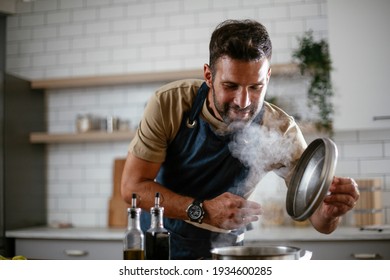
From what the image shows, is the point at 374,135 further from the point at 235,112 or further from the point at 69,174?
the point at 69,174

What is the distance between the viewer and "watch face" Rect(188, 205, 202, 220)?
72.4 inches

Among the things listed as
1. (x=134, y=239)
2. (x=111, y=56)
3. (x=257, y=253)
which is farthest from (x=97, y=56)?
Answer: (x=257, y=253)

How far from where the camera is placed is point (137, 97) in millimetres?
2758

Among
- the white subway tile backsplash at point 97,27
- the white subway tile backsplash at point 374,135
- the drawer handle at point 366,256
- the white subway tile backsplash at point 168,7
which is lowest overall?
the drawer handle at point 366,256

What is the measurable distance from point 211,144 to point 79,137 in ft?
3.28

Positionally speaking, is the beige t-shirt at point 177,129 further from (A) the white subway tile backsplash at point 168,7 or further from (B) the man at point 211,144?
(A) the white subway tile backsplash at point 168,7

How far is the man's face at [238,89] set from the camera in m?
1.94

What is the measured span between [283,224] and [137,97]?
3.24ft

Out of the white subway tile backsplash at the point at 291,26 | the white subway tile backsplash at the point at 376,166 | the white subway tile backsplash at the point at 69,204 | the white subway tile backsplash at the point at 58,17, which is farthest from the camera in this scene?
the white subway tile backsplash at the point at 69,204

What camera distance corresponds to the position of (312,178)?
167 cm

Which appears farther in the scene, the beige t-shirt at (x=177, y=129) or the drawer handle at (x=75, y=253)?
the drawer handle at (x=75, y=253)

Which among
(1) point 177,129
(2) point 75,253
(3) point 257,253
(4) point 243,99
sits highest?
(4) point 243,99

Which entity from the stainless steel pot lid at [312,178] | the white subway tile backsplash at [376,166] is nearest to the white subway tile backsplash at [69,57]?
the stainless steel pot lid at [312,178]
